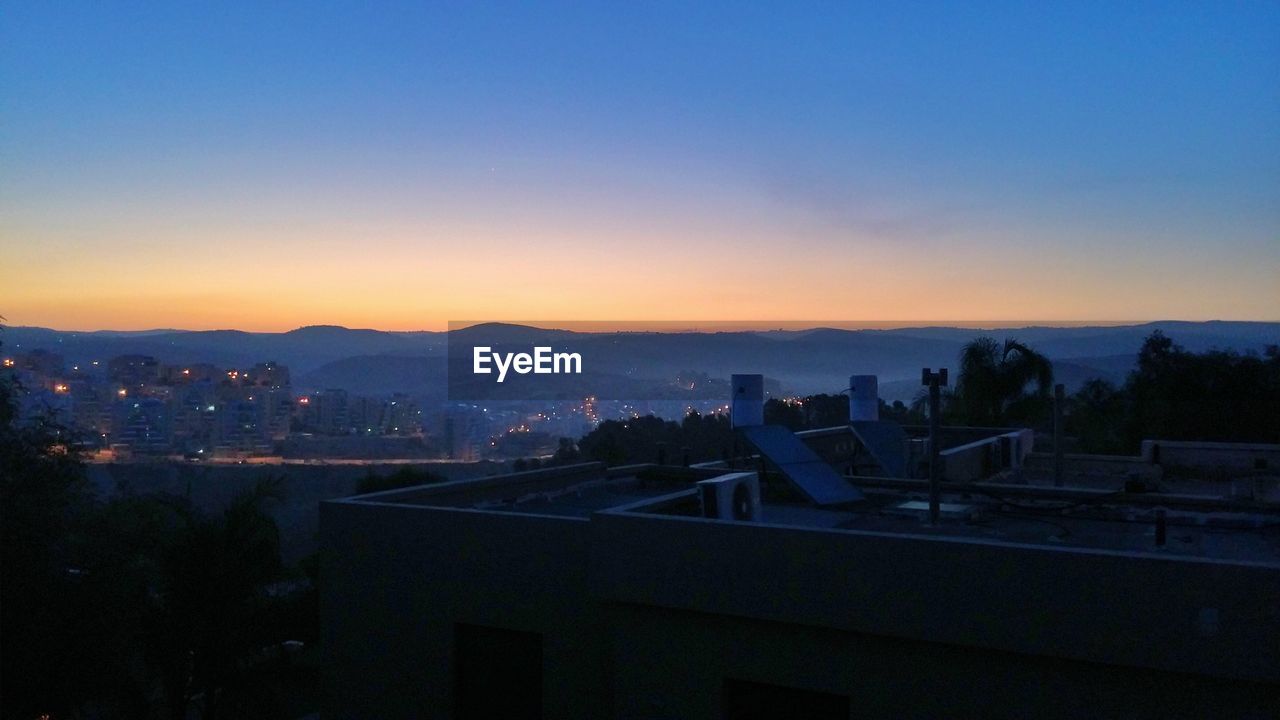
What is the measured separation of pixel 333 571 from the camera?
10117 mm

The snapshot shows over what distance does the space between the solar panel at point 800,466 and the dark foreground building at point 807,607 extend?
9.0 inches

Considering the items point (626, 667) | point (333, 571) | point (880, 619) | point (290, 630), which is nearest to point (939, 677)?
point (880, 619)

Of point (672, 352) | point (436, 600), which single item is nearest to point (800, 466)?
point (436, 600)

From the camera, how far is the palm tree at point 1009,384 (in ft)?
87.1

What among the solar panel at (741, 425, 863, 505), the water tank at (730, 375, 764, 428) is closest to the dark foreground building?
the solar panel at (741, 425, 863, 505)

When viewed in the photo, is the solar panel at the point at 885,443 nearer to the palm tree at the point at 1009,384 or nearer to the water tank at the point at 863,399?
the water tank at the point at 863,399

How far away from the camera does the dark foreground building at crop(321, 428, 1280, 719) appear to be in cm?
610

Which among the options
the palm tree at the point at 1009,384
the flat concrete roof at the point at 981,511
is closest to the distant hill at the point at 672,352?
the palm tree at the point at 1009,384

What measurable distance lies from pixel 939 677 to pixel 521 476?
675 cm

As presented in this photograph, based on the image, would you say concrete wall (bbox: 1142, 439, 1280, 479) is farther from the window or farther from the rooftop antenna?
the window

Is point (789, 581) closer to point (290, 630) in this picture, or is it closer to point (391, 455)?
point (290, 630)

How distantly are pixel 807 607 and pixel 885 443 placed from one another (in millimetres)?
6994

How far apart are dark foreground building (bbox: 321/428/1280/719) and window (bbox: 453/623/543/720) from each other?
0.02m

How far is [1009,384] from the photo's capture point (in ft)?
86.9
